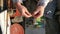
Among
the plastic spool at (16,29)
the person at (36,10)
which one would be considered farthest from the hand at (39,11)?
the plastic spool at (16,29)

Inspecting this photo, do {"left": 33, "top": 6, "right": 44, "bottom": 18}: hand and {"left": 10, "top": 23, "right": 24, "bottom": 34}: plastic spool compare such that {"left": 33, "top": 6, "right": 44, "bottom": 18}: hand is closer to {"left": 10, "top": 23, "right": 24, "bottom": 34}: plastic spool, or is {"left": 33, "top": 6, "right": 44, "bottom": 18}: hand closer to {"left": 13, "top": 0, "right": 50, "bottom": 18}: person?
{"left": 13, "top": 0, "right": 50, "bottom": 18}: person

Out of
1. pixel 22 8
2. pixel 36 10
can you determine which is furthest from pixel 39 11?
pixel 22 8

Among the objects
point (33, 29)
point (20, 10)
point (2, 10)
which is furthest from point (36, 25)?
point (2, 10)

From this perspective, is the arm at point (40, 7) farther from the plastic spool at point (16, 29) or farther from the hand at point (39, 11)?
the plastic spool at point (16, 29)

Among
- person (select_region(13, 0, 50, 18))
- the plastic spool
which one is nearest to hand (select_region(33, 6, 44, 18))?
person (select_region(13, 0, 50, 18))

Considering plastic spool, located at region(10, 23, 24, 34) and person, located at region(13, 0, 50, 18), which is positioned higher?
person, located at region(13, 0, 50, 18)

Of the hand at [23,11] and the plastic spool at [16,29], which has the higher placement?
the hand at [23,11]

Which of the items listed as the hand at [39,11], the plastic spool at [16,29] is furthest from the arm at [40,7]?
the plastic spool at [16,29]

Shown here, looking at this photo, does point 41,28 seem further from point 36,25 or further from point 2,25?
point 2,25

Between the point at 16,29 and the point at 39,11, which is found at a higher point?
the point at 39,11

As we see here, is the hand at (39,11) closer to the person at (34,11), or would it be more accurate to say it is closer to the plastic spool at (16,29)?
the person at (34,11)

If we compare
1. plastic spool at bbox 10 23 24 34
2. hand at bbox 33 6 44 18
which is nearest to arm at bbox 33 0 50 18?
hand at bbox 33 6 44 18

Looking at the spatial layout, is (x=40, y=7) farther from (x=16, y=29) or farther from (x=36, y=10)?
(x=16, y=29)

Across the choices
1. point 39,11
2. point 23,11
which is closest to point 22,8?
point 23,11
